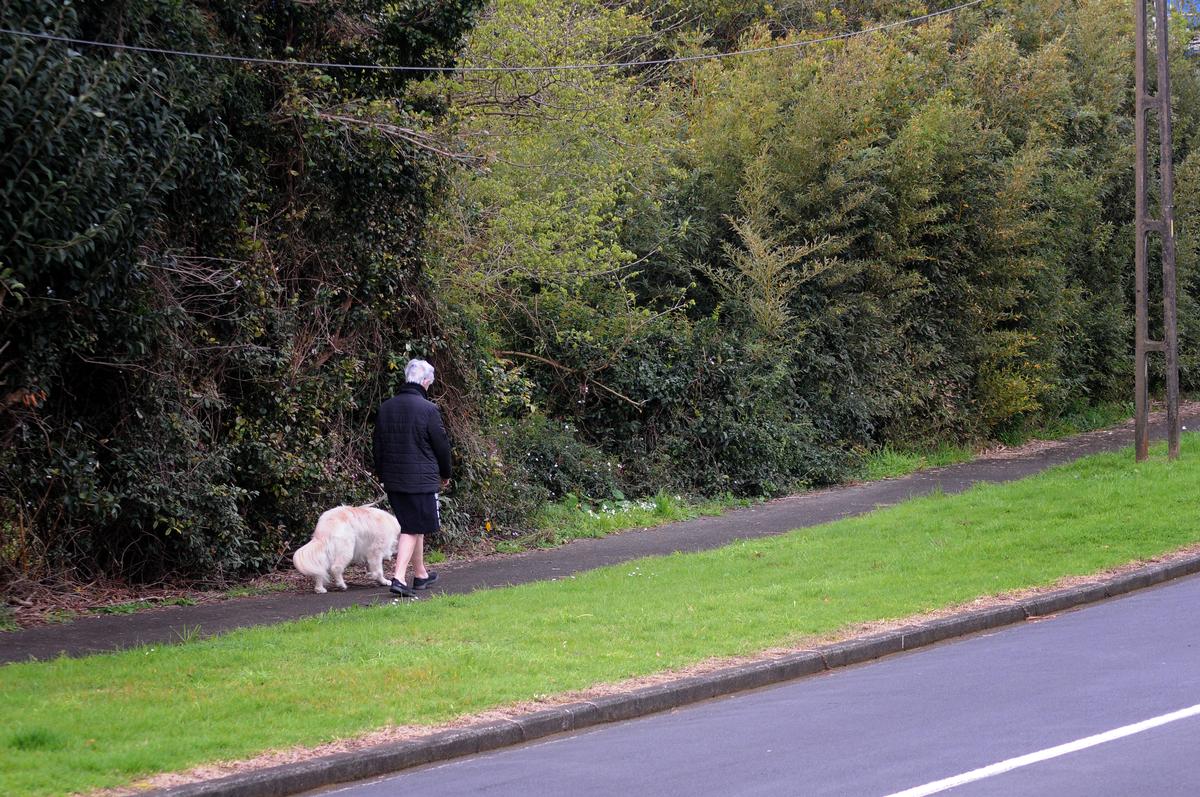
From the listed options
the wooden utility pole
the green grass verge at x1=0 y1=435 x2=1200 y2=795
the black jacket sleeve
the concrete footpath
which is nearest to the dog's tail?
the concrete footpath

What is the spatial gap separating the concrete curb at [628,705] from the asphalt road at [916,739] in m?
0.11

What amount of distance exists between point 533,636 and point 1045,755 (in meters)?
4.11

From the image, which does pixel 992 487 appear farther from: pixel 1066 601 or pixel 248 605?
pixel 248 605

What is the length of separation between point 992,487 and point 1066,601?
608cm

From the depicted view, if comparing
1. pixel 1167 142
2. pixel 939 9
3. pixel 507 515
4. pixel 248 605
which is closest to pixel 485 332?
pixel 507 515

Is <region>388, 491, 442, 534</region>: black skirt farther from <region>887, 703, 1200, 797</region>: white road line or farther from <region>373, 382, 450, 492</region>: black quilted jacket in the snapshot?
<region>887, 703, 1200, 797</region>: white road line

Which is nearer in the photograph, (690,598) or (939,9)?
(690,598)

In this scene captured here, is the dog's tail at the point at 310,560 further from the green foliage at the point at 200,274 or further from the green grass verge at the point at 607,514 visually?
the green grass verge at the point at 607,514

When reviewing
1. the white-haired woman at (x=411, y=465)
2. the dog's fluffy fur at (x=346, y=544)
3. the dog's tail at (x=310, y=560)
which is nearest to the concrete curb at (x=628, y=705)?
the white-haired woman at (x=411, y=465)

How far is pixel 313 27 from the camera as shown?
43.4 ft

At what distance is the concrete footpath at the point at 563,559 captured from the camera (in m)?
10.0

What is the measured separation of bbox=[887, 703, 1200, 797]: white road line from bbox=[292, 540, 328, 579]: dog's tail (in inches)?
273

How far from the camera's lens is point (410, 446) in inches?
458

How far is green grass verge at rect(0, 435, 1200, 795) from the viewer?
715 cm
